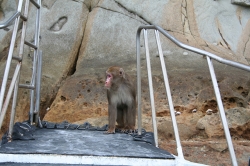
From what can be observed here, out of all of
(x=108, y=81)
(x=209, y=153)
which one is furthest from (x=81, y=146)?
(x=209, y=153)

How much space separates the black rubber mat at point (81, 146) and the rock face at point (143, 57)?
2857mm

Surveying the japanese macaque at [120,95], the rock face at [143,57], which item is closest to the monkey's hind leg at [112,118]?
the japanese macaque at [120,95]

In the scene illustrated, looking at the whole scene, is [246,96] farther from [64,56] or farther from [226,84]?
[64,56]

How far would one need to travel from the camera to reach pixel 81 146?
299 cm

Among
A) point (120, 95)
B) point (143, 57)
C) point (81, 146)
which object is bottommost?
point (81, 146)

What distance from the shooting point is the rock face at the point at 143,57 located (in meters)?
6.43

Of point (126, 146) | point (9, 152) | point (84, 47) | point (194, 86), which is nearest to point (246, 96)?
point (194, 86)

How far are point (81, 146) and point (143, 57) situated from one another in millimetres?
4584

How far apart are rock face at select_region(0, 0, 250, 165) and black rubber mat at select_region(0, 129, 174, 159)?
286cm

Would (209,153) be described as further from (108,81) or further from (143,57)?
(143,57)

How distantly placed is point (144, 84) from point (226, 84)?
1.47 m

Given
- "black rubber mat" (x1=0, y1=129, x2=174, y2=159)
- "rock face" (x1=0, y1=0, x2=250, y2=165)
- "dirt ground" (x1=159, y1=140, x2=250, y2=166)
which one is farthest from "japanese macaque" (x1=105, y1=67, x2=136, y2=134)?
"rock face" (x1=0, y1=0, x2=250, y2=165)

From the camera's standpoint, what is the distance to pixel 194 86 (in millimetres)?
6625

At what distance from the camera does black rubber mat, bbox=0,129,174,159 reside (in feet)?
8.78
